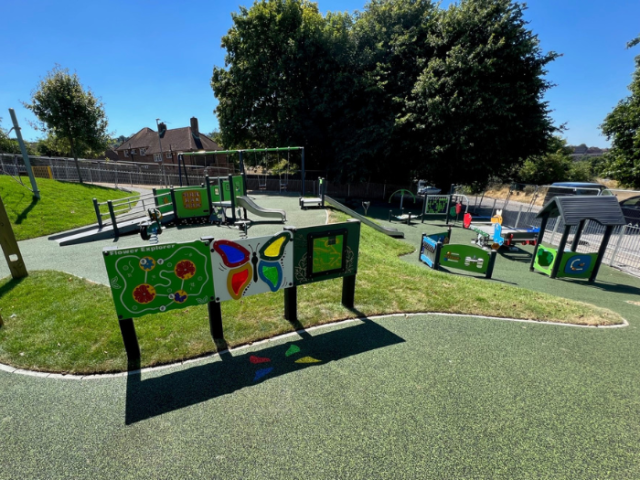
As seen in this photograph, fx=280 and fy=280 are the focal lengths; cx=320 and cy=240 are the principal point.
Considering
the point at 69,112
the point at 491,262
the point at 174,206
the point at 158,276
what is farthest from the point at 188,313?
the point at 69,112

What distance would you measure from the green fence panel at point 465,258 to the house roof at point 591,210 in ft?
7.75

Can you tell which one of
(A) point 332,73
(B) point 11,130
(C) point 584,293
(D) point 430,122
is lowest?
(C) point 584,293

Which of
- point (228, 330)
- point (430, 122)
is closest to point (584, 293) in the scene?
point (228, 330)

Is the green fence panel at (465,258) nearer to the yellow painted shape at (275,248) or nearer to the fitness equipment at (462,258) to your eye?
the fitness equipment at (462,258)

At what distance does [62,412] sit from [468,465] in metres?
4.09

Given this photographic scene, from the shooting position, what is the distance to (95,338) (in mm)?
4086

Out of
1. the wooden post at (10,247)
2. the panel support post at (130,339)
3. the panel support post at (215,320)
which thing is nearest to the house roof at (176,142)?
the wooden post at (10,247)

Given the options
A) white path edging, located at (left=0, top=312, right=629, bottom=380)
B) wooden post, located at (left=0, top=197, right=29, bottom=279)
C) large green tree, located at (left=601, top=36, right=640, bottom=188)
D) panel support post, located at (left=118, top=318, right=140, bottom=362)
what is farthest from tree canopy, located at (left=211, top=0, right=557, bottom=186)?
panel support post, located at (left=118, top=318, right=140, bottom=362)

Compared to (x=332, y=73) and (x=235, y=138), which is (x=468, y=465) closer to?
(x=332, y=73)

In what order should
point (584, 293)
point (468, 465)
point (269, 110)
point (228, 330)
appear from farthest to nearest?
point (269, 110)
point (584, 293)
point (228, 330)
point (468, 465)

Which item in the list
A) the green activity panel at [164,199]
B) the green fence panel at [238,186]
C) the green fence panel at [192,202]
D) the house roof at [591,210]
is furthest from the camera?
the green fence panel at [238,186]

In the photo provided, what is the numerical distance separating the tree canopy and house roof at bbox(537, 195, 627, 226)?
11.8 m

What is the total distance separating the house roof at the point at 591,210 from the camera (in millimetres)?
7742

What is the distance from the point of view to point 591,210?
791 centimetres
